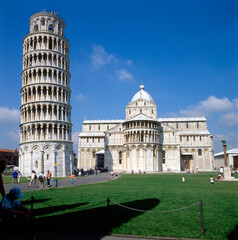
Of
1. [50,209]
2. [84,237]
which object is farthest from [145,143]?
[84,237]

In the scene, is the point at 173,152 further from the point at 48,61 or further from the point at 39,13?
the point at 39,13

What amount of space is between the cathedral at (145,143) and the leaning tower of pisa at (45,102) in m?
24.6

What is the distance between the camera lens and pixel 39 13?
55688mm

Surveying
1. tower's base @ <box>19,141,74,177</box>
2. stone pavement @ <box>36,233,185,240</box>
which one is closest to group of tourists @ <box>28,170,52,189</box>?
stone pavement @ <box>36,233,185,240</box>

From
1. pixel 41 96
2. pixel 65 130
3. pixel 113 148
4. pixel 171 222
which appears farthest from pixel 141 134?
pixel 171 222

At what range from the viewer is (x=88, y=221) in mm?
12023

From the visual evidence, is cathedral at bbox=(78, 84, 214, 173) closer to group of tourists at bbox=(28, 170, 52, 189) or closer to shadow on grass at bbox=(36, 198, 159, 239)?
group of tourists at bbox=(28, 170, 52, 189)

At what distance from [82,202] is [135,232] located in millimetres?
7326

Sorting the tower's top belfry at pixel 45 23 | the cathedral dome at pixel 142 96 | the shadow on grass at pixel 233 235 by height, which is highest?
the tower's top belfry at pixel 45 23

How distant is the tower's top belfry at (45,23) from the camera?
5544cm

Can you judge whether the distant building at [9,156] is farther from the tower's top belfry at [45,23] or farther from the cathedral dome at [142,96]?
the tower's top belfry at [45,23]

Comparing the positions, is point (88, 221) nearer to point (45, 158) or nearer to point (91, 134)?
point (45, 158)

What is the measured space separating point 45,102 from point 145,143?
32454 millimetres

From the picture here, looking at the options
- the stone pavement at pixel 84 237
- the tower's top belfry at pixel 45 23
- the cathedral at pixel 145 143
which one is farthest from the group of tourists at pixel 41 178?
the cathedral at pixel 145 143
